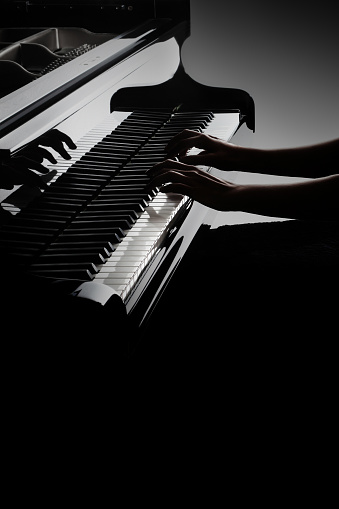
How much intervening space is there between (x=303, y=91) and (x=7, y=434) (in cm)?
279

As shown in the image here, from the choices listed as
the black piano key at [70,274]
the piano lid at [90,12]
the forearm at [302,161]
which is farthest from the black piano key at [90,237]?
the piano lid at [90,12]

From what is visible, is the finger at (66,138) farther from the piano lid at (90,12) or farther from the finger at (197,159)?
the piano lid at (90,12)

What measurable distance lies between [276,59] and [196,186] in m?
2.10

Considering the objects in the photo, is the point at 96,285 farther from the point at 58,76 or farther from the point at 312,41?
the point at 312,41

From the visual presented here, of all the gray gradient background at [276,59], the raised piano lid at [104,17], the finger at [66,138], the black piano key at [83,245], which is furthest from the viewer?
the gray gradient background at [276,59]

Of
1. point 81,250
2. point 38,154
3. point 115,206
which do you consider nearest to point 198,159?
point 115,206

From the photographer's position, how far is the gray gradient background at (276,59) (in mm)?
3261

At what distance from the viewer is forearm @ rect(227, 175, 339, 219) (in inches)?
58.8

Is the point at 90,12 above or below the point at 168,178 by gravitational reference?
above

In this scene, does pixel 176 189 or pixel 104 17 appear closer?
pixel 176 189

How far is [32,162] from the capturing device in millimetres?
1288

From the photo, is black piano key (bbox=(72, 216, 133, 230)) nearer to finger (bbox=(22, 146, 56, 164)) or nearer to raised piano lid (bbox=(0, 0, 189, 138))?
finger (bbox=(22, 146, 56, 164))

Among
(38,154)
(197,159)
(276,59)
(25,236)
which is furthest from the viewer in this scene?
(276,59)

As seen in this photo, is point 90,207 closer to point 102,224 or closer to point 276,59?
point 102,224
